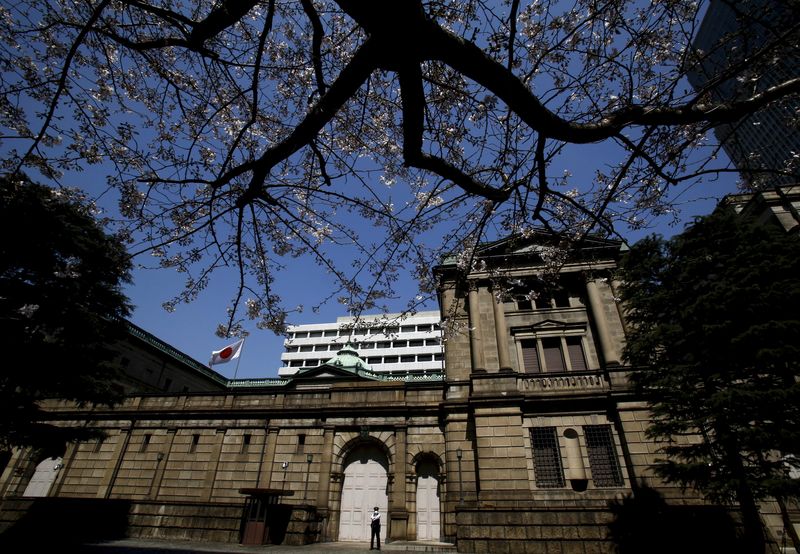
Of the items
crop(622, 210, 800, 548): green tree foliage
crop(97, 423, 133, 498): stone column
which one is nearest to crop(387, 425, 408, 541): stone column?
crop(622, 210, 800, 548): green tree foliage

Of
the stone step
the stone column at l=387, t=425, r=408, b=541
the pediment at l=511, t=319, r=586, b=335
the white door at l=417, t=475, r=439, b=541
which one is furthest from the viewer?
the pediment at l=511, t=319, r=586, b=335

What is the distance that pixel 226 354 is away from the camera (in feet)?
113

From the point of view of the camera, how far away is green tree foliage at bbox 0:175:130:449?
16.1 m

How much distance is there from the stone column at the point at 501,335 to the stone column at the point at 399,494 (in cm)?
632

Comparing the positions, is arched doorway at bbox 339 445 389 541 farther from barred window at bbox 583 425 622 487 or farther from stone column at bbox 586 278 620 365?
stone column at bbox 586 278 620 365

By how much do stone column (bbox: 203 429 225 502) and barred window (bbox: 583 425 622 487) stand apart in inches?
765

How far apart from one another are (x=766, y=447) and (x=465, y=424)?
11105 mm

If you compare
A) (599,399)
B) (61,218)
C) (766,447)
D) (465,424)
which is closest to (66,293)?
(61,218)

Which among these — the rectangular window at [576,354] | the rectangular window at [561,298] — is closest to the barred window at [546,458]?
the rectangular window at [576,354]

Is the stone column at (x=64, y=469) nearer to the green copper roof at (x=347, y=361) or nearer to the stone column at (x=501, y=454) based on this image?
the green copper roof at (x=347, y=361)

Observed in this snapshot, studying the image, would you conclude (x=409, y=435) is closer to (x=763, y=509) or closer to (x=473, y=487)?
(x=473, y=487)

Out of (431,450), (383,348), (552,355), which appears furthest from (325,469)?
(383,348)

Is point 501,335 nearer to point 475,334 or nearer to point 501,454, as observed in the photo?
point 475,334

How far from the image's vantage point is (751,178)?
18.0 feet
